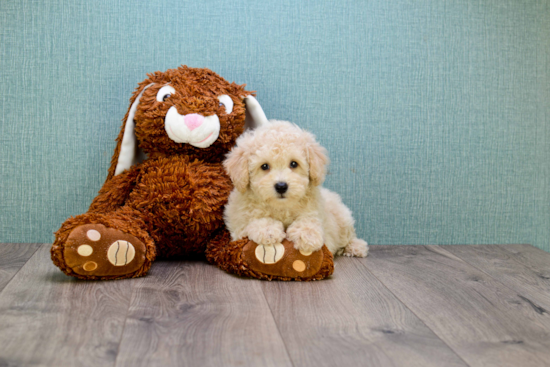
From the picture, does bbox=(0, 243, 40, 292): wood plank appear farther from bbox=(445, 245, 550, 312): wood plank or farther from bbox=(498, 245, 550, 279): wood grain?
bbox=(498, 245, 550, 279): wood grain

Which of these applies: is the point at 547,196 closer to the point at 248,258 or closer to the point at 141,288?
the point at 248,258

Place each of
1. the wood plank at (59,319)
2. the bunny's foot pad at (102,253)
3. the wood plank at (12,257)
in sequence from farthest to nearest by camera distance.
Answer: the wood plank at (12,257) < the bunny's foot pad at (102,253) < the wood plank at (59,319)

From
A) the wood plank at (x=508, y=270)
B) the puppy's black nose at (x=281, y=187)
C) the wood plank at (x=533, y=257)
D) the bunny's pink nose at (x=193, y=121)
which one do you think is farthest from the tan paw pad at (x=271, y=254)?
the wood plank at (x=533, y=257)

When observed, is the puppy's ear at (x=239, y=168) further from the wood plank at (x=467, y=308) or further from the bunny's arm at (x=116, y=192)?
the wood plank at (x=467, y=308)

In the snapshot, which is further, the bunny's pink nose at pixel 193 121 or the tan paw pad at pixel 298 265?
the bunny's pink nose at pixel 193 121

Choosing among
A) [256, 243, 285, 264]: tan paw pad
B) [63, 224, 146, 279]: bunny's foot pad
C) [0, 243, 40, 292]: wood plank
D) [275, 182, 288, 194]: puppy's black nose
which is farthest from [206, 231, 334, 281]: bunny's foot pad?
[0, 243, 40, 292]: wood plank

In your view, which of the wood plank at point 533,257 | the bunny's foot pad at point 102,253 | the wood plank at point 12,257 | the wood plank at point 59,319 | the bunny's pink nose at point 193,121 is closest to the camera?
the wood plank at point 59,319

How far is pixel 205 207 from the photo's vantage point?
5.63 feet

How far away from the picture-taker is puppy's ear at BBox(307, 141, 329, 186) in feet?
5.27

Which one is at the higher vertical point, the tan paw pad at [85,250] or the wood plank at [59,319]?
the tan paw pad at [85,250]

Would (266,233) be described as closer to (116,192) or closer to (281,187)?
(281,187)

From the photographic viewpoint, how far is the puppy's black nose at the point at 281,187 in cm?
154

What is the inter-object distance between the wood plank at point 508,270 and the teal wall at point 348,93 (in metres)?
0.10

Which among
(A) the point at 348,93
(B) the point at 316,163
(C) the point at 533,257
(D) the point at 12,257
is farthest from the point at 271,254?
(C) the point at 533,257
